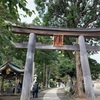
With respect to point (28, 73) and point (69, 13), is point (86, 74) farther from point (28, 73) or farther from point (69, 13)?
point (69, 13)

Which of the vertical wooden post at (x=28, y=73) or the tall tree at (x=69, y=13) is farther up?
the tall tree at (x=69, y=13)

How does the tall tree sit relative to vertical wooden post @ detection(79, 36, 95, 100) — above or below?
above

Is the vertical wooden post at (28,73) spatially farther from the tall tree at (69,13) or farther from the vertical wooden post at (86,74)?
the tall tree at (69,13)

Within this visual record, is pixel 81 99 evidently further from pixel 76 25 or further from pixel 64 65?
pixel 76 25

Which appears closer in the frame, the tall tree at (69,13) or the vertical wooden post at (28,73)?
the vertical wooden post at (28,73)

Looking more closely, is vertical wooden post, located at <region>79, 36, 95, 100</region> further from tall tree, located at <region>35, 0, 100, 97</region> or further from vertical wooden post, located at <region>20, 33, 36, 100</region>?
tall tree, located at <region>35, 0, 100, 97</region>

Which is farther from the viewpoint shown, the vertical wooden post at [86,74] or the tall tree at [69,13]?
the tall tree at [69,13]

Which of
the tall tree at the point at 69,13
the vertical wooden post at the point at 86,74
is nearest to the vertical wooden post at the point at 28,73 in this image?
the vertical wooden post at the point at 86,74

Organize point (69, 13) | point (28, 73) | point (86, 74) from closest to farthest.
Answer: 1. point (28, 73)
2. point (86, 74)
3. point (69, 13)

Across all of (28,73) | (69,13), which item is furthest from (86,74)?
(69,13)

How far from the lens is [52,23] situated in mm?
19156

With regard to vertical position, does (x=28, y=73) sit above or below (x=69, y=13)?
below

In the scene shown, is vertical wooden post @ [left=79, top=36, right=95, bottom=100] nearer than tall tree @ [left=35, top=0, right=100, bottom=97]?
Yes

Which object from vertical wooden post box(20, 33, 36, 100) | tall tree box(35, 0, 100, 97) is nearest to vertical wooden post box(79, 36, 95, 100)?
vertical wooden post box(20, 33, 36, 100)
